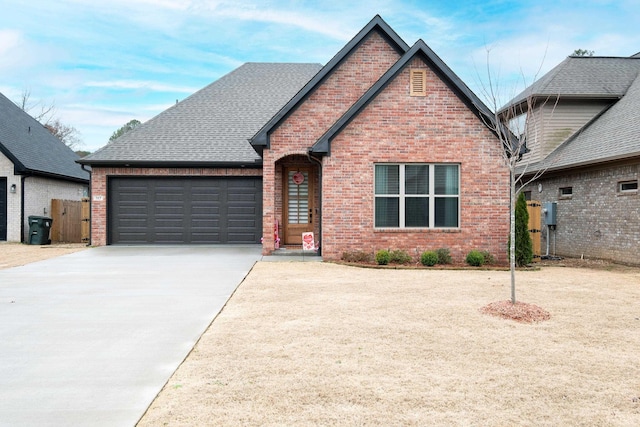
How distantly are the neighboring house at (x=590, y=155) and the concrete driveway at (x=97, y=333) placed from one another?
28.1 ft

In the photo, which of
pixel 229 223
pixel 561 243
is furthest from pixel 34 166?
pixel 561 243

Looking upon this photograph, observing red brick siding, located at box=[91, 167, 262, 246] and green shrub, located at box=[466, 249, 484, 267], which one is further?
red brick siding, located at box=[91, 167, 262, 246]

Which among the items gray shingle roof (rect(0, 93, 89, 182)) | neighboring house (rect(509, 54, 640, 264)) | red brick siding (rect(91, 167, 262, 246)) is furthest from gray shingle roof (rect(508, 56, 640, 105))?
gray shingle roof (rect(0, 93, 89, 182))

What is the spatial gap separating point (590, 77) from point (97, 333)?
19.2m

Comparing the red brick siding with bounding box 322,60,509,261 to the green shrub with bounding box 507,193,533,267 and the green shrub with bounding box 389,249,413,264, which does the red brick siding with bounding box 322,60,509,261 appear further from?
the green shrub with bounding box 507,193,533,267

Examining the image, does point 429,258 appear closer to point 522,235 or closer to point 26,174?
point 522,235

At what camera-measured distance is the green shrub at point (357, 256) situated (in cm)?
1200

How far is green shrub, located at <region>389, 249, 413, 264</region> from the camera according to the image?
39.0 feet

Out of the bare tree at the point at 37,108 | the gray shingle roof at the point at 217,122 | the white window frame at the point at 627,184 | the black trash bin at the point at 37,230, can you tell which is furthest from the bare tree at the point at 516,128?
the bare tree at the point at 37,108

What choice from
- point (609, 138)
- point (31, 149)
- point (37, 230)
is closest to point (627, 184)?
point (609, 138)

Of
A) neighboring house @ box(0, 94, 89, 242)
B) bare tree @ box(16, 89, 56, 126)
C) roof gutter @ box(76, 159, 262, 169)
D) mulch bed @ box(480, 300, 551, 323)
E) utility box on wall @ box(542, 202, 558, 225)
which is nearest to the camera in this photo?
mulch bed @ box(480, 300, 551, 323)

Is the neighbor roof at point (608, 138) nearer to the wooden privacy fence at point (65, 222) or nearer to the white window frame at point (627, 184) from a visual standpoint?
the white window frame at point (627, 184)

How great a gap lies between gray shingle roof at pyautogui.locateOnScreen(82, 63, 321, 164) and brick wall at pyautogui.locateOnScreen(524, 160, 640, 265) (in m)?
10.3

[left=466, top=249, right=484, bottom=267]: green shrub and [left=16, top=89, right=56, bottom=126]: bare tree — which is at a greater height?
[left=16, top=89, right=56, bottom=126]: bare tree
